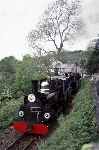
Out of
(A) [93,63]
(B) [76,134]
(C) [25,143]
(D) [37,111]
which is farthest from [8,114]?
(A) [93,63]

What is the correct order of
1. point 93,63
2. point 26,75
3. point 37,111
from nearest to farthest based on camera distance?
1. point 37,111
2. point 26,75
3. point 93,63

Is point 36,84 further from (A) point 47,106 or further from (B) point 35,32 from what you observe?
(B) point 35,32

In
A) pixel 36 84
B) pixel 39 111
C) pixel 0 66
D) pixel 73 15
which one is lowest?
pixel 0 66

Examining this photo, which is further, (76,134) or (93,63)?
(93,63)

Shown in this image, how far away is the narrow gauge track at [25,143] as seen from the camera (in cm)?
1355

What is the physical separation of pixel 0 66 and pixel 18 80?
16.5 metres

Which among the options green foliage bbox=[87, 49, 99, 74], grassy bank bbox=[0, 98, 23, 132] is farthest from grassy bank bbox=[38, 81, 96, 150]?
green foliage bbox=[87, 49, 99, 74]

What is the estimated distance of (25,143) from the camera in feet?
46.6

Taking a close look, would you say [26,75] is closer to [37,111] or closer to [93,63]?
[37,111]

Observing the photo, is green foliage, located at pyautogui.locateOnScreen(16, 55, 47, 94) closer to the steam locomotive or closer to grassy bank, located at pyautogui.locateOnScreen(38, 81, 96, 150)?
the steam locomotive

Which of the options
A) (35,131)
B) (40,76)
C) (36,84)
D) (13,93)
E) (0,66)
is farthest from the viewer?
(0,66)

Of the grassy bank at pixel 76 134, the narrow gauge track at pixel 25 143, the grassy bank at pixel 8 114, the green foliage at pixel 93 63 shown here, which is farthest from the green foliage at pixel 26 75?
the grassy bank at pixel 76 134

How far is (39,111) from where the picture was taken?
15.5m

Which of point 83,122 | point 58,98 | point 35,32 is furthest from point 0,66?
point 83,122
